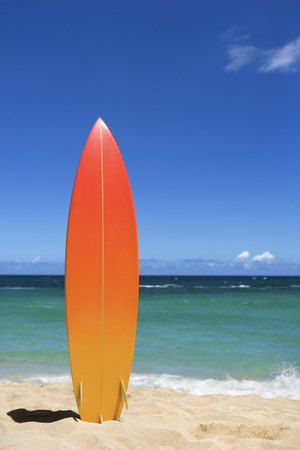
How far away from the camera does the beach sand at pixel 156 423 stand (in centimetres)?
254

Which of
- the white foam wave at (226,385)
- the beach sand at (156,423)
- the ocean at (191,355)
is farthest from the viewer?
the ocean at (191,355)

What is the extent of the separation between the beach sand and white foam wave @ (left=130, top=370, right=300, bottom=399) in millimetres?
619

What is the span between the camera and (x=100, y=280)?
3.02m

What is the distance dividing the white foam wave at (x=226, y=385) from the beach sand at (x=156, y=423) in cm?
62

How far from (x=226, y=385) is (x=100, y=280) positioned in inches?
112

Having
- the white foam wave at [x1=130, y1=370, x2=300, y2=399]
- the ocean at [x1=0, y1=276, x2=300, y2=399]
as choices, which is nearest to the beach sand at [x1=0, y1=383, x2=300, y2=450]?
the white foam wave at [x1=130, y1=370, x2=300, y2=399]

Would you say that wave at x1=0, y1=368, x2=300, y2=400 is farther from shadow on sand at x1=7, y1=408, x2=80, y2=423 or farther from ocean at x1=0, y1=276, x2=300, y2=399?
shadow on sand at x1=7, y1=408, x2=80, y2=423

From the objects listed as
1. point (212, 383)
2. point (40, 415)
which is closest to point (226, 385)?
point (212, 383)

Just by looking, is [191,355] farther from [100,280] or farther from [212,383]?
[100,280]

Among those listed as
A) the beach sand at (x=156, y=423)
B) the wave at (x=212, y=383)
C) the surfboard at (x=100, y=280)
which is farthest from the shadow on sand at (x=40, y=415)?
the wave at (x=212, y=383)

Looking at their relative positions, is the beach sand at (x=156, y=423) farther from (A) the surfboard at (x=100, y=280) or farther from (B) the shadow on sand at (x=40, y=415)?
(A) the surfboard at (x=100, y=280)

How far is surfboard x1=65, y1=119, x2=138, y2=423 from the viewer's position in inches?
118

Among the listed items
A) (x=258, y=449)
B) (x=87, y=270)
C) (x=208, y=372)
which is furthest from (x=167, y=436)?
(x=208, y=372)

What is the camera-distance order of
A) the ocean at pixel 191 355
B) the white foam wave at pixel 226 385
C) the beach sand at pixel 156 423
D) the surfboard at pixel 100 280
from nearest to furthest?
the beach sand at pixel 156 423, the surfboard at pixel 100 280, the white foam wave at pixel 226 385, the ocean at pixel 191 355
